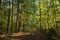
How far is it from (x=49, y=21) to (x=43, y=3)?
5.04 metres

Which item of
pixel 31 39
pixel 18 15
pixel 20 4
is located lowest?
pixel 31 39

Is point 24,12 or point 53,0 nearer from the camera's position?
point 53,0

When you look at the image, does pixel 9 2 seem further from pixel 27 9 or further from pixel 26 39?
pixel 26 39

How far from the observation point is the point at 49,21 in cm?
3878

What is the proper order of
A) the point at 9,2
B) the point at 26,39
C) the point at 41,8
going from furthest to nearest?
1. the point at 41,8
2. the point at 9,2
3. the point at 26,39

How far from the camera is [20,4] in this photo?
1256 inches

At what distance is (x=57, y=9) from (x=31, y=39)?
522 inches

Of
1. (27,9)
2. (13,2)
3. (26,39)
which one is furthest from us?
(27,9)

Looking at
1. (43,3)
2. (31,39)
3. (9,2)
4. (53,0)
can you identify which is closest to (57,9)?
(53,0)

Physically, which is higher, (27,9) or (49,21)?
(27,9)

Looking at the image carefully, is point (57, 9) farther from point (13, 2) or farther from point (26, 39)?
point (26, 39)

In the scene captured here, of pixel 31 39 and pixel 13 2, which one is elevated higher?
pixel 13 2

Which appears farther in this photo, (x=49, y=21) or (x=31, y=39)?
(x=49, y=21)

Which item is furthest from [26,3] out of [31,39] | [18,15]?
[31,39]
